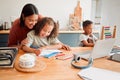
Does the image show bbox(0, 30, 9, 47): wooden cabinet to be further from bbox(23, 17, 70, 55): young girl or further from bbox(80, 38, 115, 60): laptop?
bbox(80, 38, 115, 60): laptop

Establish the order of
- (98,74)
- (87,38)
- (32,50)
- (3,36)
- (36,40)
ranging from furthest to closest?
(3,36), (87,38), (36,40), (32,50), (98,74)

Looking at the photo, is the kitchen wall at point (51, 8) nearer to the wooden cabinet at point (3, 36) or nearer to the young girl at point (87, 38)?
the wooden cabinet at point (3, 36)

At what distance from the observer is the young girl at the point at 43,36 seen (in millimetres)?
1741

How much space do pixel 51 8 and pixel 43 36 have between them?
1623 millimetres

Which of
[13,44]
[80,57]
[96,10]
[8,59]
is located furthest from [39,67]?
[96,10]

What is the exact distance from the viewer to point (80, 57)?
4.48 ft

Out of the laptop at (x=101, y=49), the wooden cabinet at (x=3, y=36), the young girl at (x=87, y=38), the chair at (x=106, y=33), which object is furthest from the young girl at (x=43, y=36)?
the wooden cabinet at (x=3, y=36)

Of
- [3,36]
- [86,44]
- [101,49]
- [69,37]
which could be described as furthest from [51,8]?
[101,49]

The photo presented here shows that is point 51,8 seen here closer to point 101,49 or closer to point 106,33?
point 106,33

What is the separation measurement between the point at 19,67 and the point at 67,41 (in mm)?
2126

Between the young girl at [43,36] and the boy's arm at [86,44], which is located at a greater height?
the young girl at [43,36]

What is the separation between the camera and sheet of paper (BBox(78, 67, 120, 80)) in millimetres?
1006

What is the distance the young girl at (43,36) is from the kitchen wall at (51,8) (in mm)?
1507

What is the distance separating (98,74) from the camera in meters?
1.05
